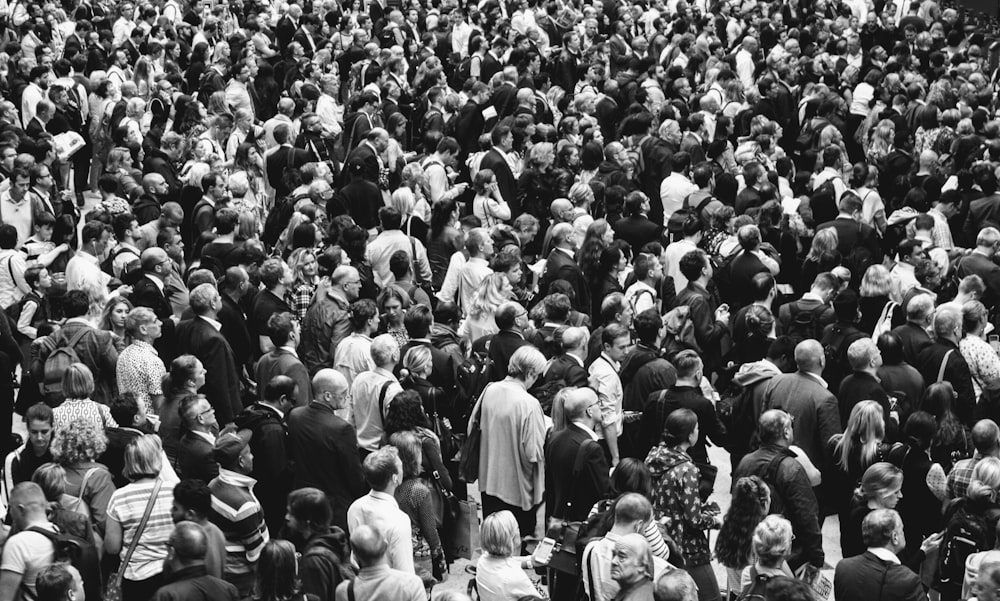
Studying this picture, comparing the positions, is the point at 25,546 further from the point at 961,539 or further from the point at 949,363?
the point at 949,363

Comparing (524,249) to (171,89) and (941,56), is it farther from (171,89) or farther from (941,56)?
(941,56)

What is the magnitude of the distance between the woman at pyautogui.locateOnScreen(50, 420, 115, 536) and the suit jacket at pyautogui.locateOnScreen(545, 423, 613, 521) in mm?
2586

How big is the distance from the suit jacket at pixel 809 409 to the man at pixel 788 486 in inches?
40.4

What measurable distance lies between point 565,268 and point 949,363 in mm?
3238

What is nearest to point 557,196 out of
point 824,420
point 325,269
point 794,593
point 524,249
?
point 524,249

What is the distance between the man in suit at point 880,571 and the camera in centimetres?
643

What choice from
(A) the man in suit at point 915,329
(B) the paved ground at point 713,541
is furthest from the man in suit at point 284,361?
(A) the man in suit at point 915,329

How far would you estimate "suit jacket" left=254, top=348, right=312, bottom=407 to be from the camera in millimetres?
8891

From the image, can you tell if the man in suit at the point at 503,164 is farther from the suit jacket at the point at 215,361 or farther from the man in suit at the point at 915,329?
the man in suit at the point at 915,329

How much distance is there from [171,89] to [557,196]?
6051mm

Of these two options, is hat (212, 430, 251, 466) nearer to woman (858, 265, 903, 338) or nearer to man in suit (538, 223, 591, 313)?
man in suit (538, 223, 591, 313)

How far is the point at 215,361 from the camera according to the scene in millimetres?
9266

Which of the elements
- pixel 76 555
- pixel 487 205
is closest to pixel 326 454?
pixel 76 555

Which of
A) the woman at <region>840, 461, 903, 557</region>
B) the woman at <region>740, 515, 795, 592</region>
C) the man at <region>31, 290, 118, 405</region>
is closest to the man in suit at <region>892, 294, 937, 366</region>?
the woman at <region>840, 461, 903, 557</region>
